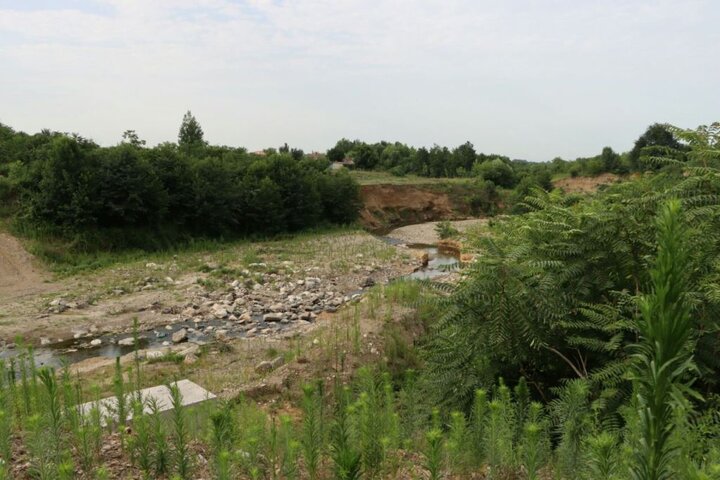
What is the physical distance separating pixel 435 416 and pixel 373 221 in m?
42.4

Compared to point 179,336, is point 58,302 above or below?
above

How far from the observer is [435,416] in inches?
136

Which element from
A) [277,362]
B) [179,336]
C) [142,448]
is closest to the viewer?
[142,448]

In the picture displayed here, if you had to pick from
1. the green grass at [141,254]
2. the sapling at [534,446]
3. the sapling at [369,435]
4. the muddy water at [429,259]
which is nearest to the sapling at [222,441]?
the sapling at [369,435]

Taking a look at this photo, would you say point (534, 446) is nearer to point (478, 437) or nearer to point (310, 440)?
point (478, 437)

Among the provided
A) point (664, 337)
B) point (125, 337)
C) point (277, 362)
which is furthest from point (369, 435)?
point (125, 337)

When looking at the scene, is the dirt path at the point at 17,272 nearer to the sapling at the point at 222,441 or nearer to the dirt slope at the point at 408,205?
the sapling at the point at 222,441

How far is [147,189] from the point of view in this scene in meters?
25.4

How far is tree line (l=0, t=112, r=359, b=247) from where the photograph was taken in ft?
76.8

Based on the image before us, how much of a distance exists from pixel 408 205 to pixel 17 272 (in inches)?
1422

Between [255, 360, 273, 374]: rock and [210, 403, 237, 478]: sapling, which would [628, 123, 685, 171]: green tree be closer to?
[210, 403, 237, 478]: sapling

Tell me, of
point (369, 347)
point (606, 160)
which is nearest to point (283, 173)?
point (369, 347)

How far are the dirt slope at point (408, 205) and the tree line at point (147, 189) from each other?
1080 cm

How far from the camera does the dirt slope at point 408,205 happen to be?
4816 cm
